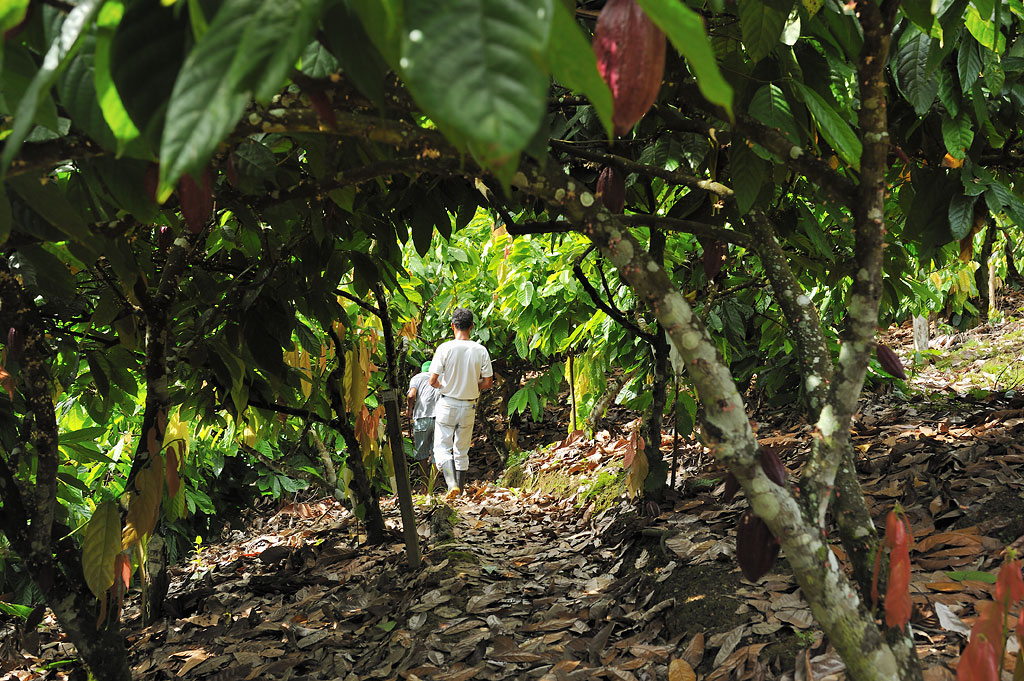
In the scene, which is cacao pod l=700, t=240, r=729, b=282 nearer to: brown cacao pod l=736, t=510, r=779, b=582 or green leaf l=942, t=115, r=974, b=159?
green leaf l=942, t=115, r=974, b=159

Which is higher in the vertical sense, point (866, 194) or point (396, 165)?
point (396, 165)

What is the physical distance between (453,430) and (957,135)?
3.55 m

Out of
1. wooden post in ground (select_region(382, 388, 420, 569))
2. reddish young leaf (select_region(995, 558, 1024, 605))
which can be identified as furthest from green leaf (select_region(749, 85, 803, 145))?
wooden post in ground (select_region(382, 388, 420, 569))

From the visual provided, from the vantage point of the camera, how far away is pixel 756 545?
0.91m

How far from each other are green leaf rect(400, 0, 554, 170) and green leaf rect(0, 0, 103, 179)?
185 millimetres

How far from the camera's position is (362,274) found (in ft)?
6.41

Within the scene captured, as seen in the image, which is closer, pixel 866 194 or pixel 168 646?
pixel 866 194

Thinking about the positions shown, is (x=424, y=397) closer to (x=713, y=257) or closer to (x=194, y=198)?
(x=713, y=257)

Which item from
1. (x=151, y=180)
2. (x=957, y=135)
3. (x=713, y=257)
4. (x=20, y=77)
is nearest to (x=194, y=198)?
(x=151, y=180)

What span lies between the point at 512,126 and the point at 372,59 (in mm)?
181

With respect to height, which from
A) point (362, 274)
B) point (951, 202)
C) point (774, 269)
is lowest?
point (774, 269)

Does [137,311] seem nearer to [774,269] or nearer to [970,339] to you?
[774,269]

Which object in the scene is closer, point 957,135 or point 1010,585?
point 1010,585

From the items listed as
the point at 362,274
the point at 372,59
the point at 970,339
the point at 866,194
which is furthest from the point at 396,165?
the point at 970,339
